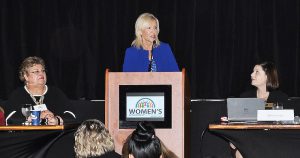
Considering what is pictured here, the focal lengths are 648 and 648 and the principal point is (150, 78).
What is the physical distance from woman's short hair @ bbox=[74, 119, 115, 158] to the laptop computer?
4.58 feet

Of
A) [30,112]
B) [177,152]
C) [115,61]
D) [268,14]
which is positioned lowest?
[177,152]

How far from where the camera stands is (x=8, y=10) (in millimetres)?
6926

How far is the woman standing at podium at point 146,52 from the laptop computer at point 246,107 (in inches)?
25.7

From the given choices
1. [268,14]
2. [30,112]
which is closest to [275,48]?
[268,14]

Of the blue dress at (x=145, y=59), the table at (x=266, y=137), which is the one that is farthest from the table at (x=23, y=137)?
the table at (x=266, y=137)

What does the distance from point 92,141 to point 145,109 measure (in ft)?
3.61

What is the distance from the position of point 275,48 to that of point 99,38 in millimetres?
1829

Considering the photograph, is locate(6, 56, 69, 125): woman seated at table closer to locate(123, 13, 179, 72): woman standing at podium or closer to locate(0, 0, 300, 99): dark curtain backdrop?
locate(123, 13, 179, 72): woman standing at podium

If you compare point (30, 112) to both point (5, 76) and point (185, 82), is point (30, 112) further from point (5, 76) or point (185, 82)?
point (5, 76)

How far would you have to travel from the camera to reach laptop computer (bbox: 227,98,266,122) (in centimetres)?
Result: 493

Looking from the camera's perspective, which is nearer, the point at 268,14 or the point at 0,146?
the point at 0,146

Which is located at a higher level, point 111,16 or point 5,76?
point 111,16

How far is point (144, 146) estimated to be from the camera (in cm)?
300

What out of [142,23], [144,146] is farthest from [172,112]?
[144,146]
